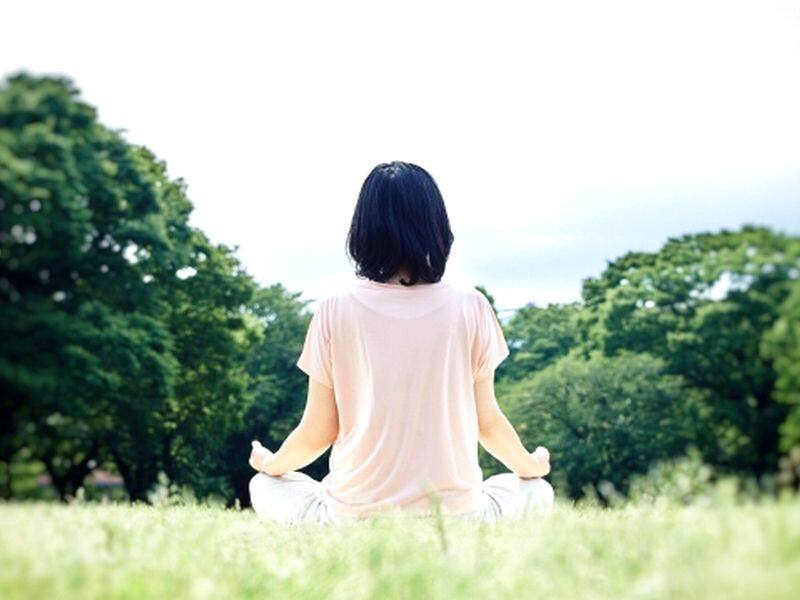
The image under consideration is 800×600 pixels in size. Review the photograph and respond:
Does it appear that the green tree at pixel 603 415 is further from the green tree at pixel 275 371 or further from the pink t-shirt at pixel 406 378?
the green tree at pixel 275 371

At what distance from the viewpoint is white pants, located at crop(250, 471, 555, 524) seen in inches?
273

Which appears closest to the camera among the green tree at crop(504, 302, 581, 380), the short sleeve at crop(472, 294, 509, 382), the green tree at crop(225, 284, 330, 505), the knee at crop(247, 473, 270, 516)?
the short sleeve at crop(472, 294, 509, 382)

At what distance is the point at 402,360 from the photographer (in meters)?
6.35

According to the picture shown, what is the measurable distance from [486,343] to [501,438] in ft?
2.37

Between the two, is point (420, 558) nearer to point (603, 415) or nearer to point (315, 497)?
point (603, 415)

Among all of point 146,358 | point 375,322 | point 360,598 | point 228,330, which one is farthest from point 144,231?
point 360,598

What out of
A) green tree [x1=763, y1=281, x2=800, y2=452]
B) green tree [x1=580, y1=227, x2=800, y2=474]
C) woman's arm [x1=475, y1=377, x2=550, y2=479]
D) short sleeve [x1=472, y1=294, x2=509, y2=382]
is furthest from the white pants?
green tree [x1=763, y1=281, x2=800, y2=452]

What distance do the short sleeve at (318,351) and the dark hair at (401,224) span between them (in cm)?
43

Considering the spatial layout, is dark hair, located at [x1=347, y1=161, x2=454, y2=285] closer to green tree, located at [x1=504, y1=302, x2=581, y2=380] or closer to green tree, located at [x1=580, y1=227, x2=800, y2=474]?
green tree, located at [x1=580, y1=227, x2=800, y2=474]

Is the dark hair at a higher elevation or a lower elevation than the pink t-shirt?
higher

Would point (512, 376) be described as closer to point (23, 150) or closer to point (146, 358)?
point (146, 358)

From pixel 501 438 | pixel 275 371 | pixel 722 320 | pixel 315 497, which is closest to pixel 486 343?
pixel 501 438

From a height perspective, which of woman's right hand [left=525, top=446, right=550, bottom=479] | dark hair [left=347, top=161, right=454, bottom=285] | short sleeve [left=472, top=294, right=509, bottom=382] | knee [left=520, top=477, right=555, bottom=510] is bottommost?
knee [left=520, top=477, right=555, bottom=510]

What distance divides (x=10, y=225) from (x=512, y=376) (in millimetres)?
5023
